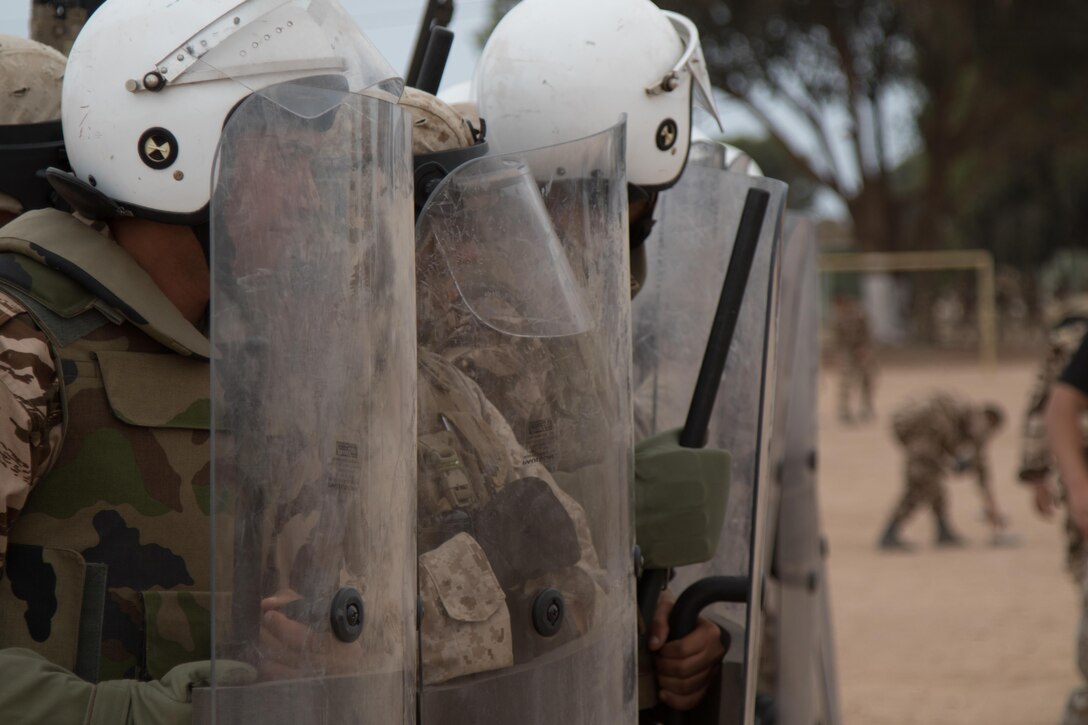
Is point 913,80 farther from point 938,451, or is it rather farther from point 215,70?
point 215,70

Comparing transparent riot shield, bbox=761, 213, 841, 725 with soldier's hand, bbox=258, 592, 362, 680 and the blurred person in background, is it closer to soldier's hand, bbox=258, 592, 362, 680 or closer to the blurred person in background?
the blurred person in background

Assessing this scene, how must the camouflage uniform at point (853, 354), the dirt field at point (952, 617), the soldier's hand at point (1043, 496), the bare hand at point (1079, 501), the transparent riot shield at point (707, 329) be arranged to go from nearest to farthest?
1. the transparent riot shield at point (707, 329)
2. the bare hand at point (1079, 501)
3. the soldier's hand at point (1043, 496)
4. the dirt field at point (952, 617)
5. the camouflage uniform at point (853, 354)

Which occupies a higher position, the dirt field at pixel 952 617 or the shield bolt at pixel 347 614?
the shield bolt at pixel 347 614

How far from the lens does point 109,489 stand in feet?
5.63

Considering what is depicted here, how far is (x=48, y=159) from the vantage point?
2.21 m

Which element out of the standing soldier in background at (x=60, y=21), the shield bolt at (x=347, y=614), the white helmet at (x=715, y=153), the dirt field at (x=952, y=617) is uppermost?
the standing soldier in background at (x=60, y=21)

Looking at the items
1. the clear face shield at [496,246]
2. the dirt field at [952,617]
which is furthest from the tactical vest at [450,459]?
the dirt field at [952,617]

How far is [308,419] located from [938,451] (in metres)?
8.66

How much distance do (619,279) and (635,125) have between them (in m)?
0.72

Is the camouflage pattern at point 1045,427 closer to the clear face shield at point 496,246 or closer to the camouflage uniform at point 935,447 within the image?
the clear face shield at point 496,246

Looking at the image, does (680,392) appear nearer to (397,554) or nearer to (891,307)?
(397,554)

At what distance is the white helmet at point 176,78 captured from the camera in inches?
68.9

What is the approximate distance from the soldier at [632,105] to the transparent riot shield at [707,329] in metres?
0.15

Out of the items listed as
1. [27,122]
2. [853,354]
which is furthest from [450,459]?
[853,354]
